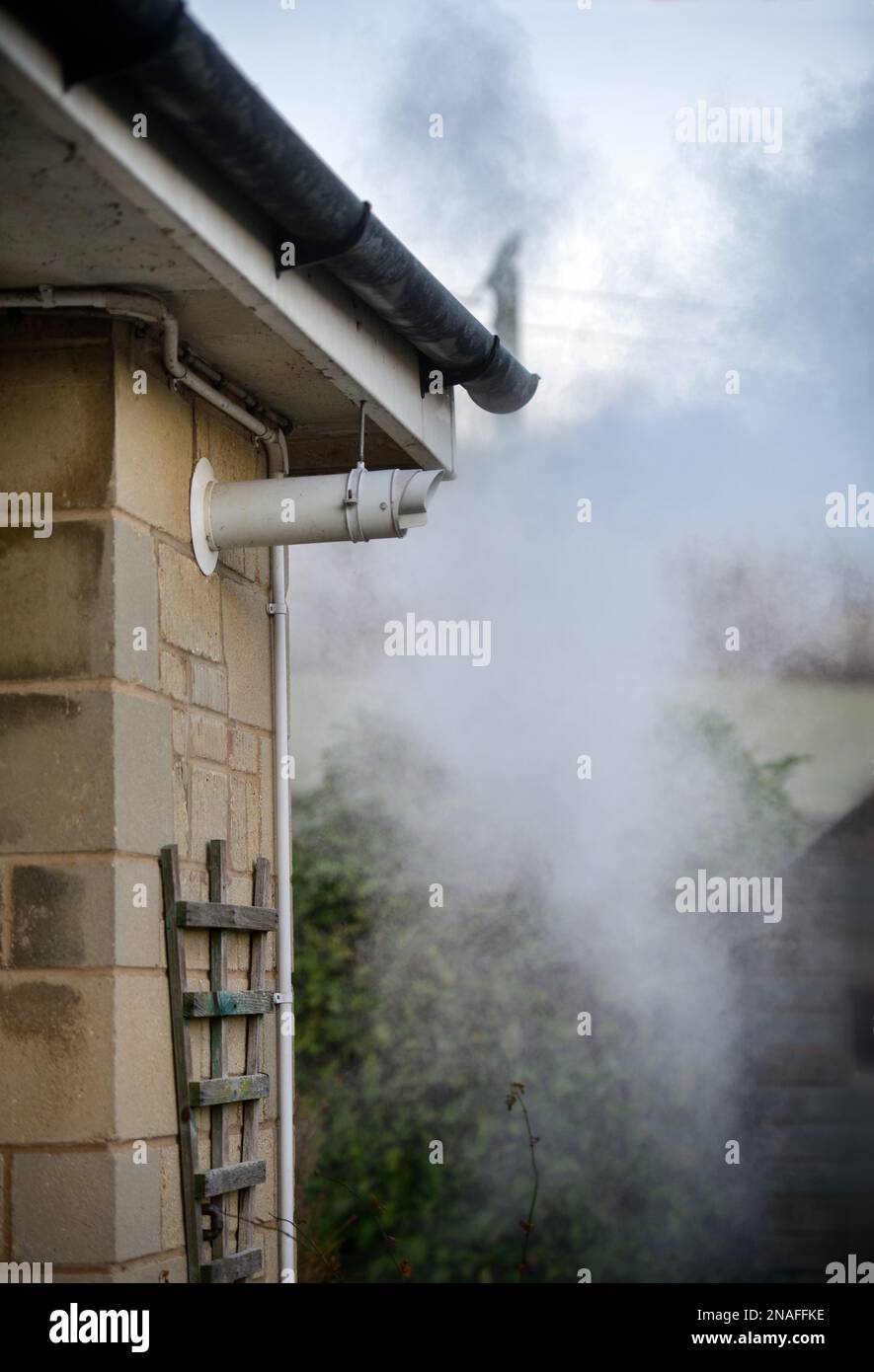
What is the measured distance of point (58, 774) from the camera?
3766 mm

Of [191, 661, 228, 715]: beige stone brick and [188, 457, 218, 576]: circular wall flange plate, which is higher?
[188, 457, 218, 576]: circular wall flange plate

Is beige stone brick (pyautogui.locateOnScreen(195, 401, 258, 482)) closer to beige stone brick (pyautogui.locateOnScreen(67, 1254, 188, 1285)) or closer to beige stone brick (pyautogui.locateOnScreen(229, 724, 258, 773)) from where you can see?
beige stone brick (pyautogui.locateOnScreen(229, 724, 258, 773))

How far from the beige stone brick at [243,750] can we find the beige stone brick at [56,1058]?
38.7 inches

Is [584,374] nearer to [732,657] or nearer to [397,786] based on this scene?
[732,657]

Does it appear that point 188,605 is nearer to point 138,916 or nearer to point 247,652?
point 247,652

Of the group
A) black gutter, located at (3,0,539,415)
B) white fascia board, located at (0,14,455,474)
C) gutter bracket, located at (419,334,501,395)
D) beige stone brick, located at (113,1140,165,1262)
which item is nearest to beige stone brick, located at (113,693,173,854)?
beige stone brick, located at (113,1140,165,1262)

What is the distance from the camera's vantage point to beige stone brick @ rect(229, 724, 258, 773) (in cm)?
454

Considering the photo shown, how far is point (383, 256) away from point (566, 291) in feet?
16.1

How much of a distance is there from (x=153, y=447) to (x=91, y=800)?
0.89 metres

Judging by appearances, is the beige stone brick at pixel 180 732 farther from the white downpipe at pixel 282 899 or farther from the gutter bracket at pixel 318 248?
the gutter bracket at pixel 318 248

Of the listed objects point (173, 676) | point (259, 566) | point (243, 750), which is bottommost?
point (243, 750)

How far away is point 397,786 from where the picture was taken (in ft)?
24.3

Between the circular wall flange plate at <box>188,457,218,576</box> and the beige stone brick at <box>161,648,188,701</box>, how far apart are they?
30 cm

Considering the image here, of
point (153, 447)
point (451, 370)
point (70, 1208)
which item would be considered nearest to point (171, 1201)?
point (70, 1208)
